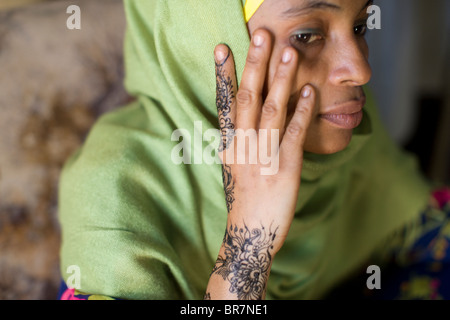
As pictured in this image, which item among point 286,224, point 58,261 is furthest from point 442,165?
point 58,261

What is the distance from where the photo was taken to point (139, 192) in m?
0.80

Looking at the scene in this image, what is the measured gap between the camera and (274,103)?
2.28 feet

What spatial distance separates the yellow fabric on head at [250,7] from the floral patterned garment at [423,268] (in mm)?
810

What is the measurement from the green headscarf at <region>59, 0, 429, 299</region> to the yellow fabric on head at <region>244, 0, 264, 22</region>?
12 mm

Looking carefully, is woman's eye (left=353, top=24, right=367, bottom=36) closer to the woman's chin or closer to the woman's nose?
the woman's nose

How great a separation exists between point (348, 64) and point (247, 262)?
0.40m

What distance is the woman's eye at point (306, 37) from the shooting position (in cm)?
71

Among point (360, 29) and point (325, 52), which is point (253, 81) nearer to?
point (325, 52)

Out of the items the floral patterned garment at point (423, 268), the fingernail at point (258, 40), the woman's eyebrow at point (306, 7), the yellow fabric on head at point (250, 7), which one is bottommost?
the floral patterned garment at point (423, 268)

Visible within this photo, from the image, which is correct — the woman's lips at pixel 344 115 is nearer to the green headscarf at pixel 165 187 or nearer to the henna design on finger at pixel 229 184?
the green headscarf at pixel 165 187

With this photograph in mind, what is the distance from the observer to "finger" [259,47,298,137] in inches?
26.9

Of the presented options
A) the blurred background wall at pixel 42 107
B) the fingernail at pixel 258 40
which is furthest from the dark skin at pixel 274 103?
the blurred background wall at pixel 42 107
